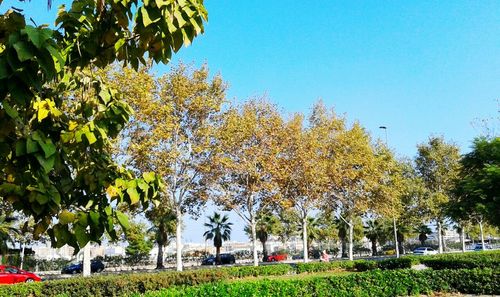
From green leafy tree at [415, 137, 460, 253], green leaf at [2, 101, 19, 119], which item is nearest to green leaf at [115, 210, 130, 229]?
green leaf at [2, 101, 19, 119]

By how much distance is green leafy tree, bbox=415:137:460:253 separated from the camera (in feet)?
159

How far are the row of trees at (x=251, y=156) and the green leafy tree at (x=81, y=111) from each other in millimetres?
20465

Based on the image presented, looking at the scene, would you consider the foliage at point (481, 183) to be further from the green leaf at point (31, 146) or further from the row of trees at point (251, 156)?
the green leaf at point (31, 146)

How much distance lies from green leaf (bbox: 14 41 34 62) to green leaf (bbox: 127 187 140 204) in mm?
1415

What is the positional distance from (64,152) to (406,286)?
1663 cm

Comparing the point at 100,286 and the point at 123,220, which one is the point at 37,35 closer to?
the point at 123,220

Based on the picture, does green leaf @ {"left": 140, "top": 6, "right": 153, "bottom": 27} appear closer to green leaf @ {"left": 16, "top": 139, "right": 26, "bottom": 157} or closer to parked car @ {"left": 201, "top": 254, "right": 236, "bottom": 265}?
green leaf @ {"left": 16, "top": 139, "right": 26, "bottom": 157}

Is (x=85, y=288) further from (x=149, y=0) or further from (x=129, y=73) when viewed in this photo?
(x=149, y=0)

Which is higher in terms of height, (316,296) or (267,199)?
(267,199)

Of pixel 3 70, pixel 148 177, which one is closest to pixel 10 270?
pixel 148 177

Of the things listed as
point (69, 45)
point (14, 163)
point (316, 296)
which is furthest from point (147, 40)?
point (316, 296)

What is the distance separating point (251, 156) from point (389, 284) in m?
19.0

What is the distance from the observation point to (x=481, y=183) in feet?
74.8

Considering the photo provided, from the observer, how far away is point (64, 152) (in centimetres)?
333
